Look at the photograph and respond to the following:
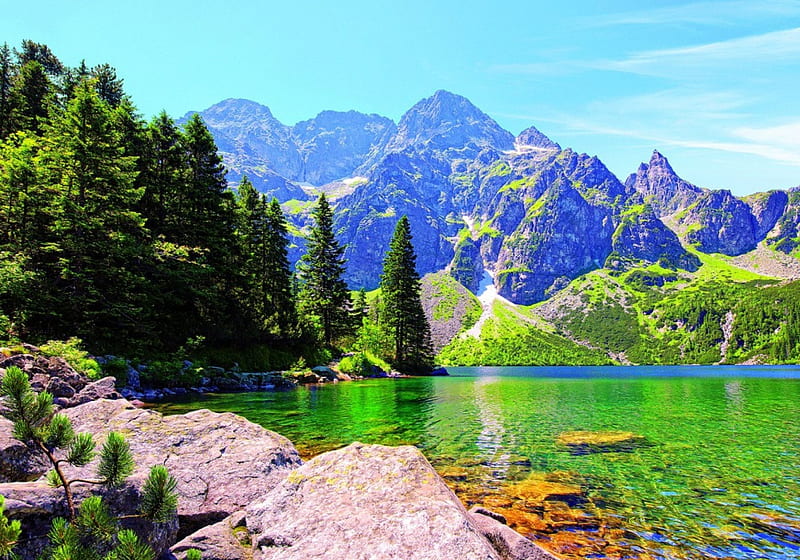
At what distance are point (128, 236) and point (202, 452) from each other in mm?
32205

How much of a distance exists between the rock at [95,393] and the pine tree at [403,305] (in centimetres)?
6293

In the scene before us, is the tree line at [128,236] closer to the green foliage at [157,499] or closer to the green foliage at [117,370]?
the green foliage at [117,370]

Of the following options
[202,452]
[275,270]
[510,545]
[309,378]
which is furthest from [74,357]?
[275,270]

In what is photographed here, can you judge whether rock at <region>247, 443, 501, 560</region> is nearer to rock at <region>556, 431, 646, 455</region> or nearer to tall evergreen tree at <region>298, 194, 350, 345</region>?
rock at <region>556, 431, 646, 455</region>

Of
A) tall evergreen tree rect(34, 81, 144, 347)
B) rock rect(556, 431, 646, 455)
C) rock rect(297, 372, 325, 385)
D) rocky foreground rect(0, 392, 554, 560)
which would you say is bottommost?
rock rect(297, 372, 325, 385)

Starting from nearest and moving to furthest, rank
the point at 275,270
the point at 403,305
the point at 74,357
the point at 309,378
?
the point at 74,357 < the point at 309,378 < the point at 275,270 < the point at 403,305

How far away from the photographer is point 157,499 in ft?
15.7

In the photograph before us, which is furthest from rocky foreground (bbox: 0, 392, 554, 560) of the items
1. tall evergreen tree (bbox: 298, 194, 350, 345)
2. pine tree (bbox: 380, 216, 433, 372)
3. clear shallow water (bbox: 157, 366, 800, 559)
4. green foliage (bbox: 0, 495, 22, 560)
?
pine tree (bbox: 380, 216, 433, 372)

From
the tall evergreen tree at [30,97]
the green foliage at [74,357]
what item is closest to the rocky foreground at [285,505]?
the green foliage at [74,357]

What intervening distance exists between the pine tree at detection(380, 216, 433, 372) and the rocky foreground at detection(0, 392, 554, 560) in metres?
72.4

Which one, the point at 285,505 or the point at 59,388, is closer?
the point at 285,505

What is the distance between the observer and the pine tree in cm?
8200

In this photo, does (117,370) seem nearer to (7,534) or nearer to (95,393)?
(95,393)

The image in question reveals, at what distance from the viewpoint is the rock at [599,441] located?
59.0 feet
